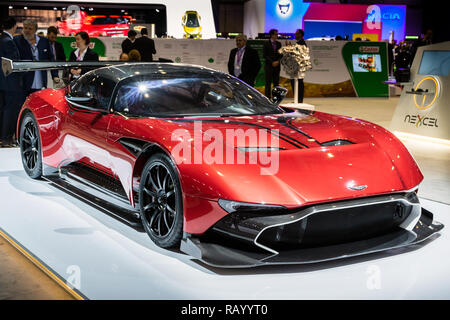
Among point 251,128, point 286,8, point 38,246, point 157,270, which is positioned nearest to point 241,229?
point 157,270

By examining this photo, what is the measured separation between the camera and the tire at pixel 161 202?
3.08 m

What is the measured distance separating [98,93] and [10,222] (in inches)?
45.8

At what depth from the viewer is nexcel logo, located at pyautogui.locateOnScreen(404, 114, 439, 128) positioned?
25.1ft

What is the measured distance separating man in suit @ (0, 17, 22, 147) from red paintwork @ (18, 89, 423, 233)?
3.37m

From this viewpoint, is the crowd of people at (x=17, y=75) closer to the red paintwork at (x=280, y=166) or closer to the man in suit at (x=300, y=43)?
the red paintwork at (x=280, y=166)

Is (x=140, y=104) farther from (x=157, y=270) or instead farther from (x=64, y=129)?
(x=157, y=270)

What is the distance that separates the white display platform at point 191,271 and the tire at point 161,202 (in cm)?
11

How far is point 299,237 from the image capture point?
9.37 ft

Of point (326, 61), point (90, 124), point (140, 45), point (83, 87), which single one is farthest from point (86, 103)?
point (326, 61)

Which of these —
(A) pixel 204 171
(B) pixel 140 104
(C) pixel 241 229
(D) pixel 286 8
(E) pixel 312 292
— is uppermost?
(D) pixel 286 8

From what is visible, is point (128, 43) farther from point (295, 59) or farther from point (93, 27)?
point (93, 27)

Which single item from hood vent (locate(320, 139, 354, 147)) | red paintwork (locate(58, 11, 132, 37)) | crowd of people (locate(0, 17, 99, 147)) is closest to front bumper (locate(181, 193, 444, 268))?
hood vent (locate(320, 139, 354, 147))

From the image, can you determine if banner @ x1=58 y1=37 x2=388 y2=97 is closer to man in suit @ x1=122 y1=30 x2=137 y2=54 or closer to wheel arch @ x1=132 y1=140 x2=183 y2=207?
man in suit @ x1=122 y1=30 x2=137 y2=54

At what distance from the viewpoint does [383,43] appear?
51.8 ft
